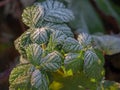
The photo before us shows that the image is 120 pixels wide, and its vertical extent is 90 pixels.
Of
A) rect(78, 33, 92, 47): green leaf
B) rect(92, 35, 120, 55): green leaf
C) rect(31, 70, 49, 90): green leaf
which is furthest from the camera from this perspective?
rect(92, 35, 120, 55): green leaf

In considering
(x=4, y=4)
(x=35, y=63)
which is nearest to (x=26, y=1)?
(x=4, y=4)

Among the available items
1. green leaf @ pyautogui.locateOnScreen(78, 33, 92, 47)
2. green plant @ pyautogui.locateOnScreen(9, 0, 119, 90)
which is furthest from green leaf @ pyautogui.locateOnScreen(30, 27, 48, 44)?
green leaf @ pyautogui.locateOnScreen(78, 33, 92, 47)

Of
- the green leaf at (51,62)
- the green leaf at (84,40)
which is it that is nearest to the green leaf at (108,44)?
the green leaf at (84,40)

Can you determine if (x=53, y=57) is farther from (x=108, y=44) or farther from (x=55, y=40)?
(x=108, y=44)

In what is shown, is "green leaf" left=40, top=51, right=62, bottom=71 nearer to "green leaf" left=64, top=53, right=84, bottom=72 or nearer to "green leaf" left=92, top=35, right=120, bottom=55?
"green leaf" left=64, top=53, right=84, bottom=72

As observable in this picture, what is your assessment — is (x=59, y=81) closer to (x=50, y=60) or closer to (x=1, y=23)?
(x=50, y=60)

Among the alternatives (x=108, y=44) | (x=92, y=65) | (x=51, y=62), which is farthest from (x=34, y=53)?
(x=108, y=44)

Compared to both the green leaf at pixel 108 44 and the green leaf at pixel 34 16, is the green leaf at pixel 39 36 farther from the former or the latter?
the green leaf at pixel 108 44
